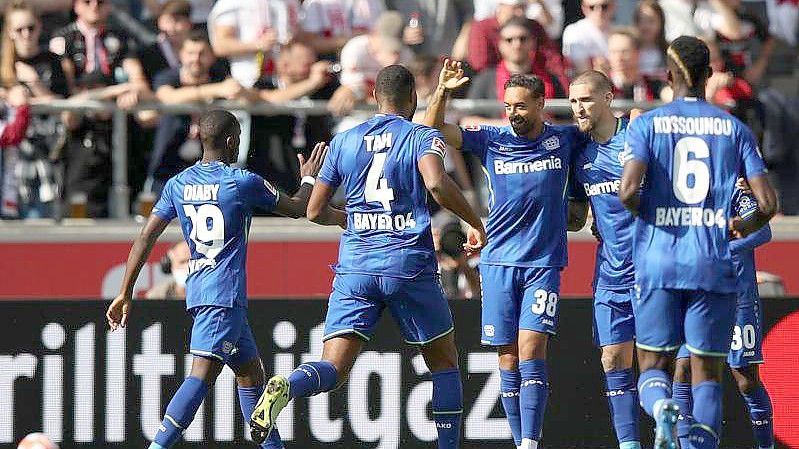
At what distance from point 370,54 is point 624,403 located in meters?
5.12

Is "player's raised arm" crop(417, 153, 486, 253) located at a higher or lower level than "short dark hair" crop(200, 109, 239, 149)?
lower

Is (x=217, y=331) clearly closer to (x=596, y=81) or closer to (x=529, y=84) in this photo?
(x=529, y=84)

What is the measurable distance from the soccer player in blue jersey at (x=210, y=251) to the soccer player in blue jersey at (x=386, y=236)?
439 mm

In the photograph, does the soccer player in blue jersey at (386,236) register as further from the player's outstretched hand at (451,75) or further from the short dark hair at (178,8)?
the short dark hair at (178,8)

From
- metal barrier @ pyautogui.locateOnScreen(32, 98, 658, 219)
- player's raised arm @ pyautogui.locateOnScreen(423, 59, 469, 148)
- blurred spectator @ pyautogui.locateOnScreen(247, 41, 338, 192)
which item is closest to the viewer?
player's raised arm @ pyautogui.locateOnScreen(423, 59, 469, 148)

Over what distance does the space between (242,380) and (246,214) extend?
1.09 meters

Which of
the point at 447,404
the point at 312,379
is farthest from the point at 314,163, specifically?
the point at 447,404

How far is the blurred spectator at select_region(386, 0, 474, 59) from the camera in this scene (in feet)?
50.2

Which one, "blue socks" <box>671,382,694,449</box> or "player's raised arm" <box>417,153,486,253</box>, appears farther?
"player's raised arm" <box>417,153,486,253</box>

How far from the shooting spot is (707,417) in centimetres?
873

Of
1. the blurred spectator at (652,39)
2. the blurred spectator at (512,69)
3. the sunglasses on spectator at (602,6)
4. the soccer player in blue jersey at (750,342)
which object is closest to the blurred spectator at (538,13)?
the sunglasses on spectator at (602,6)

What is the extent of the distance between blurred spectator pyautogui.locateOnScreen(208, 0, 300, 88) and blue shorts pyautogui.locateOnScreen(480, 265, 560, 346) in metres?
4.52

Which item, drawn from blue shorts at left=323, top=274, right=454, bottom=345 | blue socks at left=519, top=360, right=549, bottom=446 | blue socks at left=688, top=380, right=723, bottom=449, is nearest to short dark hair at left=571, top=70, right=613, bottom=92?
blue shorts at left=323, top=274, right=454, bottom=345

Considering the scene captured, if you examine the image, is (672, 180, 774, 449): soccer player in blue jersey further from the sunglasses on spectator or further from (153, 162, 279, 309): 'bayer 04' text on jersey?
the sunglasses on spectator
